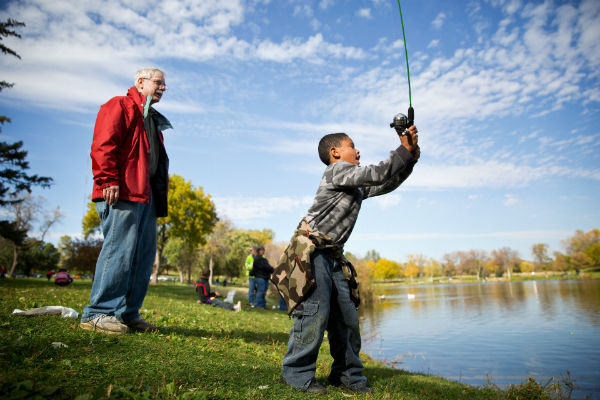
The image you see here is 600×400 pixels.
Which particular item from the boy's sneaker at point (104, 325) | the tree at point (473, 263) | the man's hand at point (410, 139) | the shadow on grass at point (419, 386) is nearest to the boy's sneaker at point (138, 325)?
the boy's sneaker at point (104, 325)

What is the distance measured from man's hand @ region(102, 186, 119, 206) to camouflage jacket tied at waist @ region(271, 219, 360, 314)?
1.71 metres

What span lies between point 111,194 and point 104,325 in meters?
1.22

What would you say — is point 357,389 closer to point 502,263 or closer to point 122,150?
point 122,150

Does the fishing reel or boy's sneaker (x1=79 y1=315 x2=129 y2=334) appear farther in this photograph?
boy's sneaker (x1=79 y1=315 x2=129 y2=334)

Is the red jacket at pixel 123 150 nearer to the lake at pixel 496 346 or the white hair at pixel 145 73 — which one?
the white hair at pixel 145 73

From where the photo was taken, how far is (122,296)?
3.50 meters

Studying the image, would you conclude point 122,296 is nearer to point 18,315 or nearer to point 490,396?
point 18,315

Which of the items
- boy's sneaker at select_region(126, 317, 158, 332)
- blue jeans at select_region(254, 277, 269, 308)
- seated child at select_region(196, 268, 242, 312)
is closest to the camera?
boy's sneaker at select_region(126, 317, 158, 332)

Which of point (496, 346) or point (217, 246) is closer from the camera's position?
point (496, 346)

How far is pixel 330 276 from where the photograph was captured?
284 centimetres

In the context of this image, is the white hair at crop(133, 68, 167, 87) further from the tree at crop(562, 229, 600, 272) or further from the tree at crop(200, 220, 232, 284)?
the tree at crop(562, 229, 600, 272)

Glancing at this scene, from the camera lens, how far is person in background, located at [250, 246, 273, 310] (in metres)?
13.8

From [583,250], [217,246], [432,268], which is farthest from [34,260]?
[432,268]

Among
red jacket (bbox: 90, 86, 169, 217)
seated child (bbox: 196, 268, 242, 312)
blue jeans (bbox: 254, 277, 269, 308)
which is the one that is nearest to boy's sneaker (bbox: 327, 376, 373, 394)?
red jacket (bbox: 90, 86, 169, 217)
